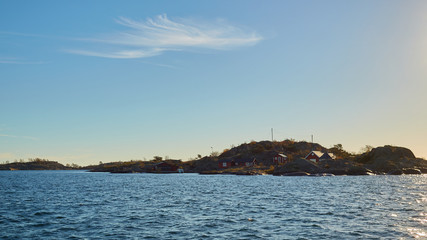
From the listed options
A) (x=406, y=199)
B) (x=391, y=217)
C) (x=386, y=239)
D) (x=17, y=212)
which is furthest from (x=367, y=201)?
(x=17, y=212)

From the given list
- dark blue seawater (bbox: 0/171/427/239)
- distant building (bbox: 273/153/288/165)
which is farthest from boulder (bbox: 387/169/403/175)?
dark blue seawater (bbox: 0/171/427/239)

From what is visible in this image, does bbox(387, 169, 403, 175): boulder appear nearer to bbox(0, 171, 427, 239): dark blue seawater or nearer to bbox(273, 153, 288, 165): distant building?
bbox(273, 153, 288, 165): distant building

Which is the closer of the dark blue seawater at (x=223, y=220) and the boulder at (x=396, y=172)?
the dark blue seawater at (x=223, y=220)

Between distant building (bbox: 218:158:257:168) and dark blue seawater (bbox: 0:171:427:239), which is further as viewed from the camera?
distant building (bbox: 218:158:257:168)

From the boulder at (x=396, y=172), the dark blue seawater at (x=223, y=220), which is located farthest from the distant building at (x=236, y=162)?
the dark blue seawater at (x=223, y=220)

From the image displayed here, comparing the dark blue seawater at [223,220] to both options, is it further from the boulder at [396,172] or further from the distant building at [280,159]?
the distant building at [280,159]

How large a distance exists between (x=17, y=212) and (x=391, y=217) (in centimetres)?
3944

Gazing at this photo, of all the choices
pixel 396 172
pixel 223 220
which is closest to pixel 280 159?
pixel 396 172

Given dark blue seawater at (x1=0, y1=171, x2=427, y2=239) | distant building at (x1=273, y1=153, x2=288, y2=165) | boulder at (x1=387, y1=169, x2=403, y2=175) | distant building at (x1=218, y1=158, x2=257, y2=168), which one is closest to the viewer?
dark blue seawater at (x1=0, y1=171, x2=427, y2=239)

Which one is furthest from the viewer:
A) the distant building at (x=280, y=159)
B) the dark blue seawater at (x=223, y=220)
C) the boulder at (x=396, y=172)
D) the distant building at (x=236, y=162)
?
the distant building at (x=236, y=162)

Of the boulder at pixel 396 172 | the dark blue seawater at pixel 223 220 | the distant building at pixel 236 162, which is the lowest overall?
the dark blue seawater at pixel 223 220

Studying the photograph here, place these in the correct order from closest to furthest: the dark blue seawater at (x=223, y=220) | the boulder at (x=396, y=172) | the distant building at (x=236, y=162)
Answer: the dark blue seawater at (x=223, y=220)
the boulder at (x=396, y=172)
the distant building at (x=236, y=162)

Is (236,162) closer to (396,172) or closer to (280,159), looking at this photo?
(280,159)

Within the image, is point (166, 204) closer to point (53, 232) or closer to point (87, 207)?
point (87, 207)
